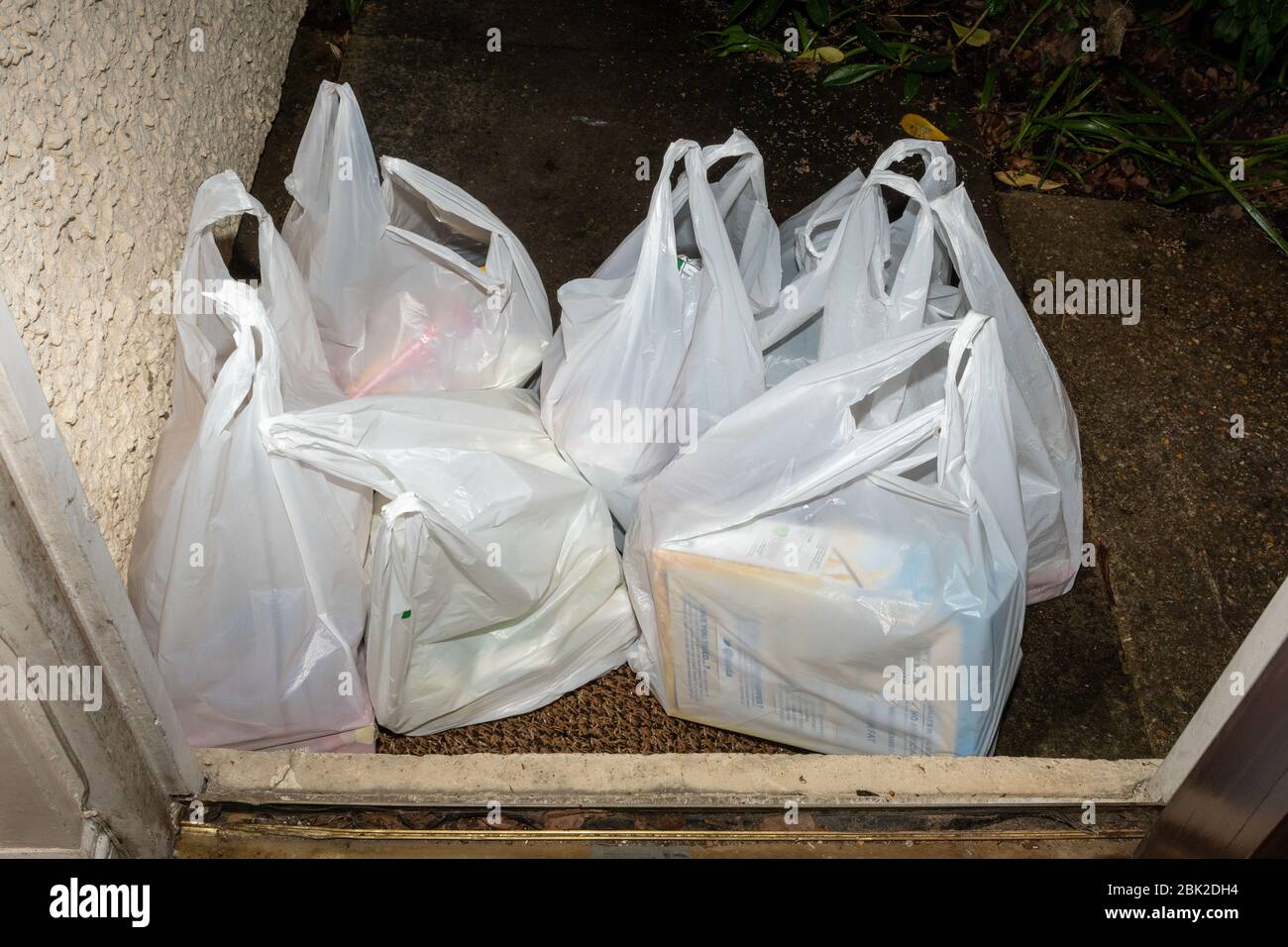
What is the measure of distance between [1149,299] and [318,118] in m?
1.94

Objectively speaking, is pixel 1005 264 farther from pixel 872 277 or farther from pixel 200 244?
pixel 200 244

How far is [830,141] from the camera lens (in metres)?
2.85

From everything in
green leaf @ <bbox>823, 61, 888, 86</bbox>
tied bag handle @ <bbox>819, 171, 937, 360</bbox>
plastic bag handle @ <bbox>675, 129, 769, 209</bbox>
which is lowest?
tied bag handle @ <bbox>819, 171, 937, 360</bbox>

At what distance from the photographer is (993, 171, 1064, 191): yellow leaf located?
2834 mm

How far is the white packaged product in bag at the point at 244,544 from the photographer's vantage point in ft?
5.08

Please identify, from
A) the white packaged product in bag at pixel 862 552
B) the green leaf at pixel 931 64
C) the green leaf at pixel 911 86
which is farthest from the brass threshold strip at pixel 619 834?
the green leaf at pixel 931 64

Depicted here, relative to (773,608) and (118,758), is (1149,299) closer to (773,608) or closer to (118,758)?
(773,608)

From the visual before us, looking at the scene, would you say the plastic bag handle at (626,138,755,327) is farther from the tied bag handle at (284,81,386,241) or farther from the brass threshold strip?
the brass threshold strip

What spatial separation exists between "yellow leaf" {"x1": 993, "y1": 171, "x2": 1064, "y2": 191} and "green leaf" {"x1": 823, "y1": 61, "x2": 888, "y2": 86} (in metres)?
0.46

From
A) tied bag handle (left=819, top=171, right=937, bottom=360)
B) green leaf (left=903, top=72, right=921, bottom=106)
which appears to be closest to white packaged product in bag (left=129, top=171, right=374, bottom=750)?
tied bag handle (left=819, top=171, right=937, bottom=360)

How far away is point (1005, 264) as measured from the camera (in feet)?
8.64

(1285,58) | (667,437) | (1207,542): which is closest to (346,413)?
(667,437)

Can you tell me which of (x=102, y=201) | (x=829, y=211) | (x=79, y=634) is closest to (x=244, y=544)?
(x=79, y=634)

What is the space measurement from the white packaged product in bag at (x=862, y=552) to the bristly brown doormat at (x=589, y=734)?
18cm
